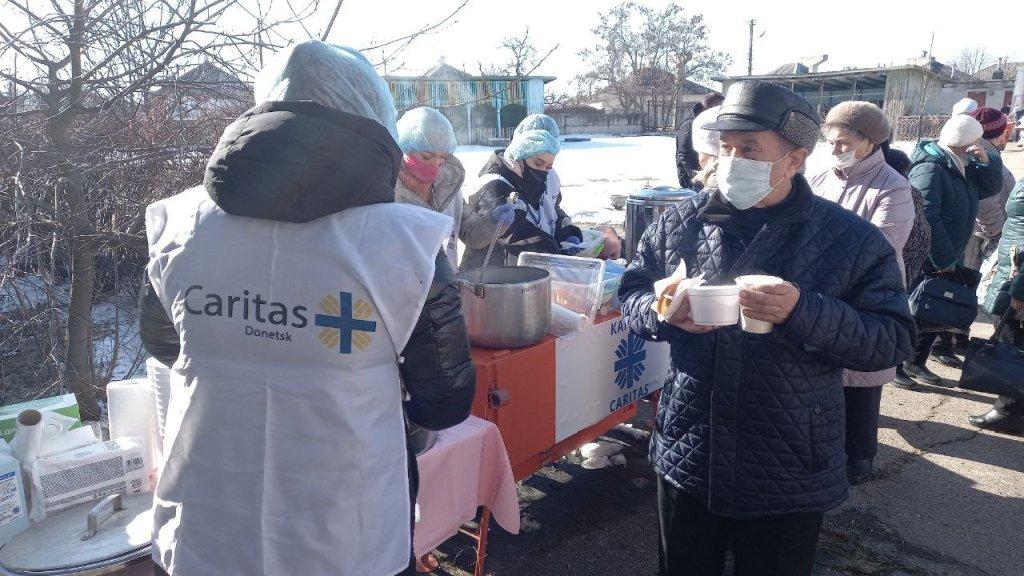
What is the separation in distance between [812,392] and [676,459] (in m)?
0.44

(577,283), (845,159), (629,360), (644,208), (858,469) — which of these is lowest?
(858,469)

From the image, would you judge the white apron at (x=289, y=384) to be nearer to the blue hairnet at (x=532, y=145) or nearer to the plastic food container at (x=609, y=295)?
the plastic food container at (x=609, y=295)

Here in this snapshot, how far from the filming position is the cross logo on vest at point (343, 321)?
1285 millimetres

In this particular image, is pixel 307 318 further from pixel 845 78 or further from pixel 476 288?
pixel 845 78

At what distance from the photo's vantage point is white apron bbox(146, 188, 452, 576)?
130cm

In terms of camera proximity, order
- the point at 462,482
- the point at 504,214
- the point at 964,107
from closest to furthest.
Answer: the point at 462,482, the point at 504,214, the point at 964,107

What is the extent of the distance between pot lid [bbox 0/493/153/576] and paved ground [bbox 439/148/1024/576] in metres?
1.52

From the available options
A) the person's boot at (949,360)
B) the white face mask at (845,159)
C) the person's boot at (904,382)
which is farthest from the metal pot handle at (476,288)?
the person's boot at (949,360)

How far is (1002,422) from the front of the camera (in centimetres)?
441

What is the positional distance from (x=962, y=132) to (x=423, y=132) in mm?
4191

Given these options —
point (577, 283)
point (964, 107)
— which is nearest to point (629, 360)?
point (577, 283)

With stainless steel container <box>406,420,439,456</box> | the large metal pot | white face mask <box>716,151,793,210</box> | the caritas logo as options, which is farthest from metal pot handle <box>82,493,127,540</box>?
white face mask <box>716,151,793,210</box>

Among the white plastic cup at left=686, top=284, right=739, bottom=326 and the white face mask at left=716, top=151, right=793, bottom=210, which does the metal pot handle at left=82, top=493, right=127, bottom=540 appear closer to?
the white plastic cup at left=686, top=284, right=739, bottom=326

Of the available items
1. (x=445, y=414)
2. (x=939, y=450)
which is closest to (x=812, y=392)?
(x=445, y=414)
